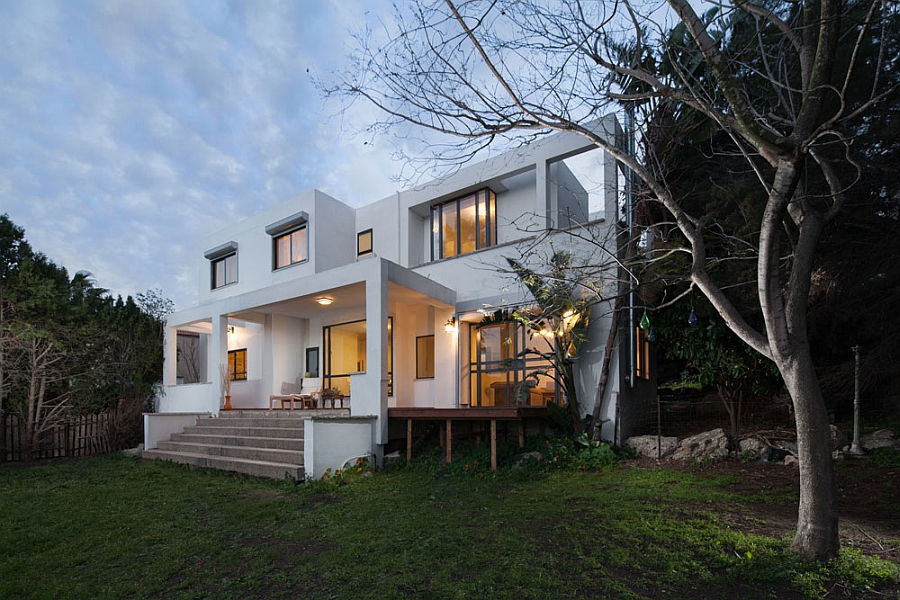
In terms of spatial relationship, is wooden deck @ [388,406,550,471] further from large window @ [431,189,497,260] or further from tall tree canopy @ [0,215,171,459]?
tall tree canopy @ [0,215,171,459]

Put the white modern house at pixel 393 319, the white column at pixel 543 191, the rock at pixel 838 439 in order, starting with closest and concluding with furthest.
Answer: the rock at pixel 838 439
the white modern house at pixel 393 319
the white column at pixel 543 191

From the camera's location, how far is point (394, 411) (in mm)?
8523

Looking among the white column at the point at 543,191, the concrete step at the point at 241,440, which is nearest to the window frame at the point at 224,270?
the concrete step at the point at 241,440

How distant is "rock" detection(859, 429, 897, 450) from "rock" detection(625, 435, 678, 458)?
8.90ft

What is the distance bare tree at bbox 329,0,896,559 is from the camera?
147 inches

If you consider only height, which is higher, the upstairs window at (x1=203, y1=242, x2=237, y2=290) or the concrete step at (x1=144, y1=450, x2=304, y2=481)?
the upstairs window at (x1=203, y1=242, x2=237, y2=290)

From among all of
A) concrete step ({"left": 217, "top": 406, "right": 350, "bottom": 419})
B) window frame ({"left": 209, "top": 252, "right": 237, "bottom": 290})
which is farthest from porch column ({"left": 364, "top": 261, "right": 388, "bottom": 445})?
window frame ({"left": 209, "top": 252, "right": 237, "bottom": 290})

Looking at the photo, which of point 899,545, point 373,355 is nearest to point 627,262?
point 899,545

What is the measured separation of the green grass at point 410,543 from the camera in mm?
3395

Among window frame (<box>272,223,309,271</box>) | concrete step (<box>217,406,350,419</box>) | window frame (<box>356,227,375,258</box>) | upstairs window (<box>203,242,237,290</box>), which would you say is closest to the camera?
concrete step (<box>217,406,350,419</box>)

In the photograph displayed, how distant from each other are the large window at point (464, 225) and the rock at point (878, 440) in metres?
7.50

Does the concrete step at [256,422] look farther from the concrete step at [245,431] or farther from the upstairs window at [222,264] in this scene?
the upstairs window at [222,264]

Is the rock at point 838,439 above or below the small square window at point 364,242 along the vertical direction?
below

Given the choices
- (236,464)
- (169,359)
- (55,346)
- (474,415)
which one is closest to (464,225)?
(474,415)
